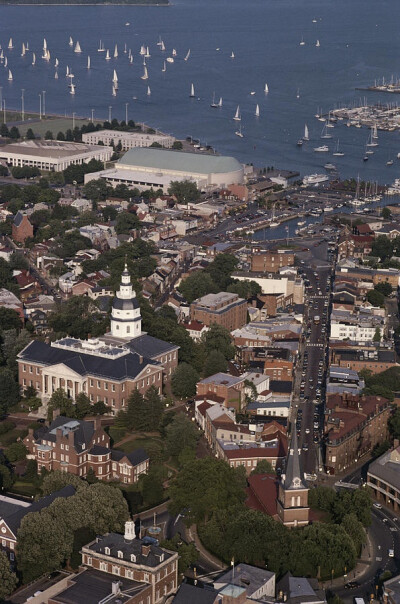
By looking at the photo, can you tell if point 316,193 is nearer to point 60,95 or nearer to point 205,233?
point 205,233

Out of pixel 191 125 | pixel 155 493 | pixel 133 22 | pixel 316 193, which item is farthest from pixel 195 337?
pixel 133 22

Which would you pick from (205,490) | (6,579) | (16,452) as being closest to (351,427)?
(205,490)

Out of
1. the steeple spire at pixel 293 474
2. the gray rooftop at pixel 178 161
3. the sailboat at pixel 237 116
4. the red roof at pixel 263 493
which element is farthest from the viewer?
the sailboat at pixel 237 116

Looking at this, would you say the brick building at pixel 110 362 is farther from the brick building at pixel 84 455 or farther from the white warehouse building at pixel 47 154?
the white warehouse building at pixel 47 154

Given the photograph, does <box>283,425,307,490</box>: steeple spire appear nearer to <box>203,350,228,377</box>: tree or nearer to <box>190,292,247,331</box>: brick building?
<box>203,350,228,377</box>: tree

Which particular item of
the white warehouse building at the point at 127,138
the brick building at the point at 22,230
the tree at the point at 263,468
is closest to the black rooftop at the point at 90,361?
the tree at the point at 263,468

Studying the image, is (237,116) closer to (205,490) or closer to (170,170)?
(170,170)
